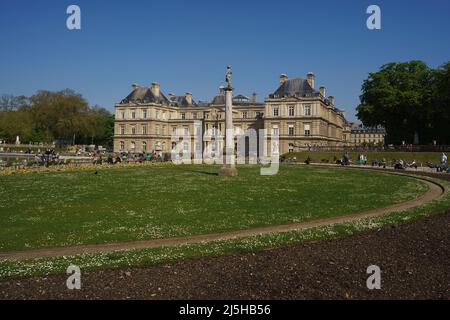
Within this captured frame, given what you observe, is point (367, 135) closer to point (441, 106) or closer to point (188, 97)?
point (188, 97)

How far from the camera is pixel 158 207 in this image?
56.9 ft

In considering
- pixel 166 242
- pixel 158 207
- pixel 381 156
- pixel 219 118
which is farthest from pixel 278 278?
pixel 219 118

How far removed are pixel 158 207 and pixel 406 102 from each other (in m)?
61.0

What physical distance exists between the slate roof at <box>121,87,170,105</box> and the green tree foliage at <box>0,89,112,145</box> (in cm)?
1219

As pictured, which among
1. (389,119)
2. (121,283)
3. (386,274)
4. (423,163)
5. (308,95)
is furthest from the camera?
(308,95)

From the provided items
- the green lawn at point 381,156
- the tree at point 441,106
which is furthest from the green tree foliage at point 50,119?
the tree at point 441,106

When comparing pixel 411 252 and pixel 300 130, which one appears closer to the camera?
pixel 411 252

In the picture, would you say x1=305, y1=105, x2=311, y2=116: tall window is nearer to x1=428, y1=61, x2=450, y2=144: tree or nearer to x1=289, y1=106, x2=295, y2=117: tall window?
x1=289, y1=106, x2=295, y2=117: tall window

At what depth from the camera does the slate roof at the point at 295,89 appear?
8644cm

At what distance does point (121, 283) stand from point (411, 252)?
7.08 m
